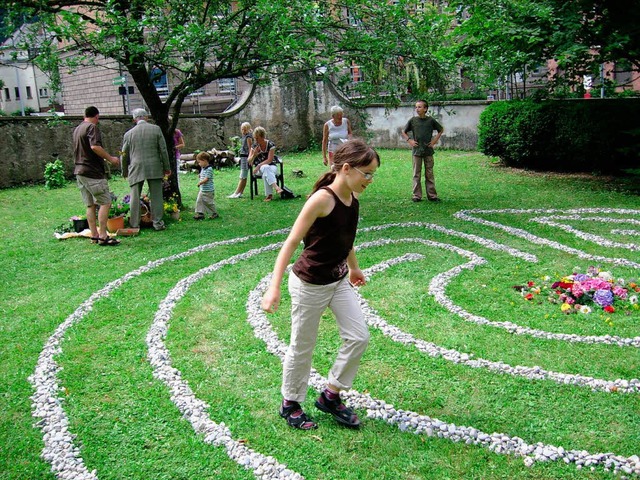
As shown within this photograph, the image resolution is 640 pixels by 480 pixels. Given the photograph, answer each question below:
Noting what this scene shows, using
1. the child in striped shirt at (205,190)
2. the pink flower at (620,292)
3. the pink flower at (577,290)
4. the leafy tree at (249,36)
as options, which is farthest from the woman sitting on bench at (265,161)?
the pink flower at (620,292)

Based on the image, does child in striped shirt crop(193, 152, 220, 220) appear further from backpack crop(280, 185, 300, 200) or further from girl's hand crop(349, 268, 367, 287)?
girl's hand crop(349, 268, 367, 287)

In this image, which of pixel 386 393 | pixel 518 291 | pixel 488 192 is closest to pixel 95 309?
pixel 386 393

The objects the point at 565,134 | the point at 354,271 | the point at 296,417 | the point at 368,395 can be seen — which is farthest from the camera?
the point at 565,134

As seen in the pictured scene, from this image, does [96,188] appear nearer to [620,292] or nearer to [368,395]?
[368,395]

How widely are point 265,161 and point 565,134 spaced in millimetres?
7235

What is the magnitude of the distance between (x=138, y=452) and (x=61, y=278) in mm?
4703

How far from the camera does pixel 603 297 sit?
6.41 meters

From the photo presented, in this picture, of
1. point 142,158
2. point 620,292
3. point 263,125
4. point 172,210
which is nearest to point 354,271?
point 620,292

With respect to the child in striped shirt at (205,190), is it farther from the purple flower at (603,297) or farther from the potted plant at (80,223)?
the purple flower at (603,297)

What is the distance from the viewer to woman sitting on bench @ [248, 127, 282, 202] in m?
13.4

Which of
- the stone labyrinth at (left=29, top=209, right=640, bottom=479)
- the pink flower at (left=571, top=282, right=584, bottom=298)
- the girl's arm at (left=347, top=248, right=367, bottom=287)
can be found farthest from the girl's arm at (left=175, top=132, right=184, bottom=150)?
the girl's arm at (left=347, top=248, right=367, bottom=287)

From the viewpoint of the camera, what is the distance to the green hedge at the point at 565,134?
14156 millimetres

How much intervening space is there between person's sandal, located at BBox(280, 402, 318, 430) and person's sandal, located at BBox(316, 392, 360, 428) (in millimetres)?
137

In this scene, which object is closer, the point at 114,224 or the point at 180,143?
the point at 114,224
